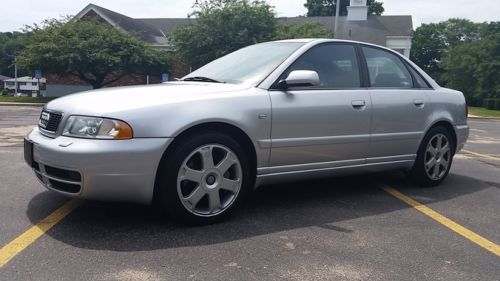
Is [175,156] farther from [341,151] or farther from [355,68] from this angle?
[355,68]

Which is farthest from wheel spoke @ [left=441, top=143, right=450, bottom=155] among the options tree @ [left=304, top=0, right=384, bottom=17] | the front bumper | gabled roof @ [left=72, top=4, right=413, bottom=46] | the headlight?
tree @ [left=304, top=0, right=384, bottom=17]

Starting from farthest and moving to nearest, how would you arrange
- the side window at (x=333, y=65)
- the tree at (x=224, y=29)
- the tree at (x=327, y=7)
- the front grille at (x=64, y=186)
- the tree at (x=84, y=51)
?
the tree at (x=327, y=7) → the tree at (x=224, y=29) → the tree at (x=84, y=51) → the side window at (x=333, y=65) → the front grille at (x=64, y=186)

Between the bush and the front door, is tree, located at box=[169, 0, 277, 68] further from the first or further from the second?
the front door

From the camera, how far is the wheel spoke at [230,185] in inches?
154

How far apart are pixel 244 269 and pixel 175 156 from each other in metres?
1.02

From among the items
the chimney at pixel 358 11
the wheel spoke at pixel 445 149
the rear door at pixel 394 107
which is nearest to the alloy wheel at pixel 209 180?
the rear door at pixel 394 107

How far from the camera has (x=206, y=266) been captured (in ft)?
10.2

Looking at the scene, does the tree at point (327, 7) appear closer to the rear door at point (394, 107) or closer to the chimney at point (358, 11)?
the chimney at point (358, 11)

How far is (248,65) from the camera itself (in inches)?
184

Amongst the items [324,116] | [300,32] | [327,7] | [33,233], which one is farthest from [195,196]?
[327,7]

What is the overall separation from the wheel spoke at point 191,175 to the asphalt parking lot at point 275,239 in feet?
1.27

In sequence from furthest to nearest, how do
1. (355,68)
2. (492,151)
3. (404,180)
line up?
(492,151), (404,180), (355,68)

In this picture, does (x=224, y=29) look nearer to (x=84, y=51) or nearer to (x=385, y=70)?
(x=84, y=51)

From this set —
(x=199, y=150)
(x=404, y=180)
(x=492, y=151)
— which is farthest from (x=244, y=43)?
(x=199, y=150)
